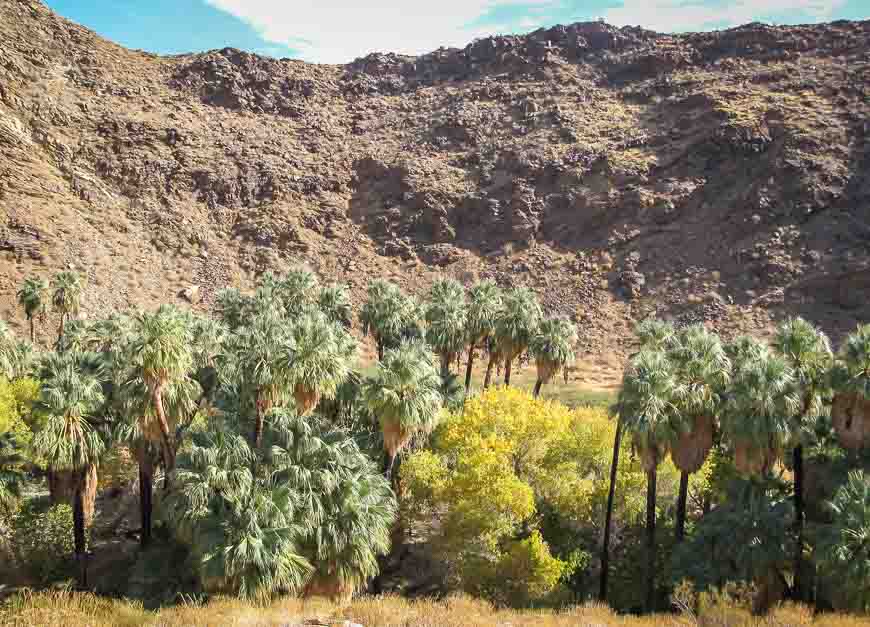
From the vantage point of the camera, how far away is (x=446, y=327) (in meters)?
38.6

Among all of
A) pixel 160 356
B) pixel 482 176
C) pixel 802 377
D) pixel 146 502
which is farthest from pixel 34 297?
pixel 482 176

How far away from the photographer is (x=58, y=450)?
20438 millimetres

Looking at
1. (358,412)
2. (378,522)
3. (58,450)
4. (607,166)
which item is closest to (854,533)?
(378,522)

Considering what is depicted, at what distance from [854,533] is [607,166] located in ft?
231

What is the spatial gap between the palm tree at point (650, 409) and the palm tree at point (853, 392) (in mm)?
5004

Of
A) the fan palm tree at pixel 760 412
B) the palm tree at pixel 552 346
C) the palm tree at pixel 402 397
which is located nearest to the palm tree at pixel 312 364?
the palm tree at pixel 402 397

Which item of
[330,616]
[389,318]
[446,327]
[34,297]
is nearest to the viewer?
[330,616]

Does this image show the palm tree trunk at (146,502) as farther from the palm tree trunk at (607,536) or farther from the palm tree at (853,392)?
the palm tree at (853,392)

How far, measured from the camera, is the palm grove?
19.1 m

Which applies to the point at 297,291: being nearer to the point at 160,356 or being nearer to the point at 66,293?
the point at 66,293

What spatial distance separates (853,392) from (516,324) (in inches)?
804

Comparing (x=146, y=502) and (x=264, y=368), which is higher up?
(x=264, y=368)

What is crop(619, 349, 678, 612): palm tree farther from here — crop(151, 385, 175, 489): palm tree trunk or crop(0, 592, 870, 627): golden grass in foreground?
crop(151, 385, 175, 489): palm tree trunk

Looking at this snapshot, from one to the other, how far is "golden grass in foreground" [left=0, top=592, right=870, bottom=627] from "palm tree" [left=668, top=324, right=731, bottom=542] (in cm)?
684
